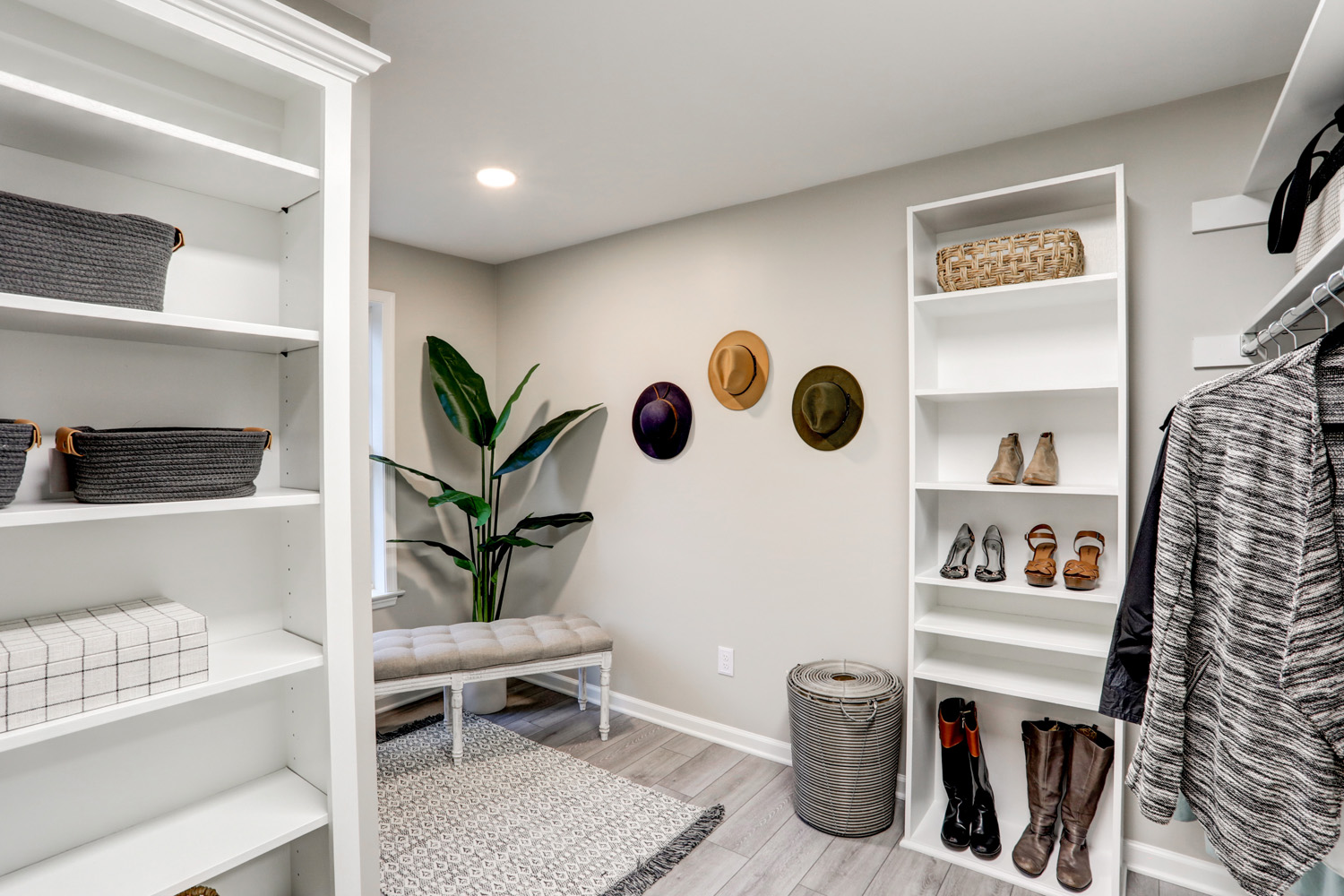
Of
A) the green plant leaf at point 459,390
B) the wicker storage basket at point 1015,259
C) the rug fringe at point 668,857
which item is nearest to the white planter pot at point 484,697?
the green plant leaf at point 459,390

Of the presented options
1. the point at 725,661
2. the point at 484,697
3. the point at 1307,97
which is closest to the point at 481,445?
the point at 484,697

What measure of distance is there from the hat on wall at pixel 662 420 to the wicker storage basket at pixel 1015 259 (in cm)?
132

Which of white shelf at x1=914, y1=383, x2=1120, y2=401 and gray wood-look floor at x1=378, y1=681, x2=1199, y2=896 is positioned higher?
white shelf at x1=914, y1=383, x2=1120, y2=401

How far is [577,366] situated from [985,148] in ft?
6.84

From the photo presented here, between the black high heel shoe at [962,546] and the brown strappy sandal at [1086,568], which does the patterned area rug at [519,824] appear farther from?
the brown strappy sandal at [1086,568]

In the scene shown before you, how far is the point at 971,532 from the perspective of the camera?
244cm


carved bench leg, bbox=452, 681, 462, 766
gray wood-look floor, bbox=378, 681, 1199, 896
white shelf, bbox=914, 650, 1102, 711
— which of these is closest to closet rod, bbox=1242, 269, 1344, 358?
white shelf, bbox=914, 650, 1102, 711

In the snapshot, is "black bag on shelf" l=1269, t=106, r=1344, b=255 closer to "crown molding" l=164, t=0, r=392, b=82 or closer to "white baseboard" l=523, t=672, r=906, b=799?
"crown molding" l=164, t=0, r=392, b=82

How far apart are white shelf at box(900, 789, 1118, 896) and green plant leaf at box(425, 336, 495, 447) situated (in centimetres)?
254

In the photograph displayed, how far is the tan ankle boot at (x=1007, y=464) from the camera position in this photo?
2229mm

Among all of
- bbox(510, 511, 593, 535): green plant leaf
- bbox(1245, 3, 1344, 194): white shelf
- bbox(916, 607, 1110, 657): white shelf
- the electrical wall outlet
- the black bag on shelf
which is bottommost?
the electrical wall outlet

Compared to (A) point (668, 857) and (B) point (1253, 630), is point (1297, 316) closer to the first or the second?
(B) point (1253, 630)

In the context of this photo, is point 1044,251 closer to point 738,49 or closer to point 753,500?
point 738,49

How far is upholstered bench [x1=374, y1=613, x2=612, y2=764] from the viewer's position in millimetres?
2785
